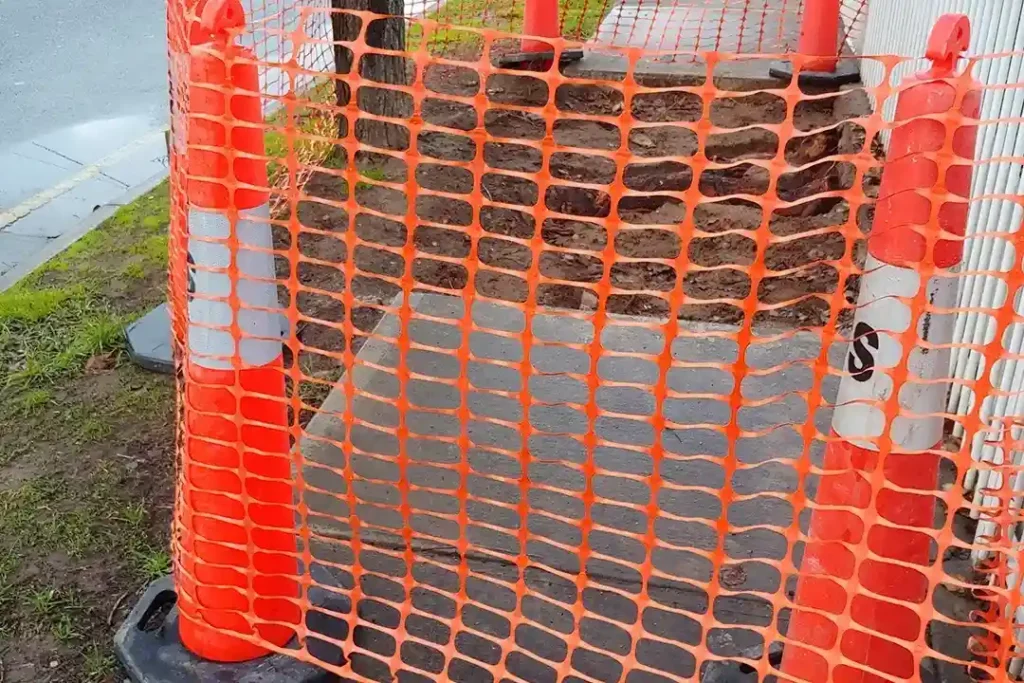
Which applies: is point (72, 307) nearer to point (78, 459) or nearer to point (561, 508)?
point (78, 459)

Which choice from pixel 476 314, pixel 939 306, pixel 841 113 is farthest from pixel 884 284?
pixel 841 113

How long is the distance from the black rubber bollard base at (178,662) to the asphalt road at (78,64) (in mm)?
6182

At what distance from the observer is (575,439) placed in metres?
3.18

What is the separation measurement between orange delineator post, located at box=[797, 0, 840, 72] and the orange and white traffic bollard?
21.2 feet

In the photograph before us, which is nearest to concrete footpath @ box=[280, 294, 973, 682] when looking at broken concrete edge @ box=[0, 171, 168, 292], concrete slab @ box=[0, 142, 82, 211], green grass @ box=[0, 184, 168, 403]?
green grass @ box=[0, 184, 168, 403]

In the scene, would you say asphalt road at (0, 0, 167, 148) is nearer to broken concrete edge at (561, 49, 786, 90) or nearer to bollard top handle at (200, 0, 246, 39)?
broken concrete edge at (561, 49, 786, 90)

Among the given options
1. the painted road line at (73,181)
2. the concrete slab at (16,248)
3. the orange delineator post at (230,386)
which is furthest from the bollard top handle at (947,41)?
the painted road line at (73,181)

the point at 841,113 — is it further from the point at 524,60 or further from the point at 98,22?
the point at 98,22

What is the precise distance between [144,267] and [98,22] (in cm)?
681

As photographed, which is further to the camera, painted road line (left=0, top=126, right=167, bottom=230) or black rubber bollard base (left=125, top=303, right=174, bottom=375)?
painted road line (left=0, top=126, right=167, bottom=230)

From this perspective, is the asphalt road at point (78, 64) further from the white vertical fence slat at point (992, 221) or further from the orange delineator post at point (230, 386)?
the white vertical fence slat at point (992, 221)

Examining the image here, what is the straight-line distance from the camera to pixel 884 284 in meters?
2.07

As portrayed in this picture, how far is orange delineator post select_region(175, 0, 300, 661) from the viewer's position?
2354mm

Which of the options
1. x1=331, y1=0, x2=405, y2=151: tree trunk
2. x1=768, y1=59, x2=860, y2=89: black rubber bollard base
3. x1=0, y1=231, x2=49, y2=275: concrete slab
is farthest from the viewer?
x1=768, y1=59, x2=860, y2=89: black rubber bollard base
